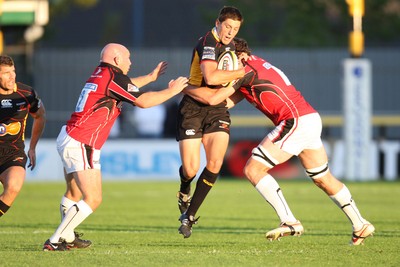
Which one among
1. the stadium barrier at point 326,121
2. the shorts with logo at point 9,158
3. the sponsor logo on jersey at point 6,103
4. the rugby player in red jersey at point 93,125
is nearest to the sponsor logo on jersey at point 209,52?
the rugby player in red jersey at point 93,125

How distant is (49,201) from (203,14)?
84.3ft

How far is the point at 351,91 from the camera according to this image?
2494 centimetres

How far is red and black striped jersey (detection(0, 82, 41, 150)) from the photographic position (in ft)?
38.4

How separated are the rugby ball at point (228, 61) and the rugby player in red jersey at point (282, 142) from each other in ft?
0.36

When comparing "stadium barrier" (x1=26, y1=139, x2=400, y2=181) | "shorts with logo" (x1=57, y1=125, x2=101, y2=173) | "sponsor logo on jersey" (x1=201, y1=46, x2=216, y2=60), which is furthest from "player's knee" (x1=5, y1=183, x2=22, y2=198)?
"stadium barrier" (x1=26, y1=139, x2=400, y2=181)

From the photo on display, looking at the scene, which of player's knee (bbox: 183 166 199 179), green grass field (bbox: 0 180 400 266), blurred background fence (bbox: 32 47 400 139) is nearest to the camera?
green grass field (bbox: 0 180 400 266)

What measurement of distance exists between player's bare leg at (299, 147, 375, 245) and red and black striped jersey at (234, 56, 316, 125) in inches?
17.8

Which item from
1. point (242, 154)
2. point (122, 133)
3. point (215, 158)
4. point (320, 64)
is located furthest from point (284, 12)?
point (215, 158)

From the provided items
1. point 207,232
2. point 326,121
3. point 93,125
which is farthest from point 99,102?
point 326,121

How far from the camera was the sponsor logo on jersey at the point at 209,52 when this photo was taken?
11.4m

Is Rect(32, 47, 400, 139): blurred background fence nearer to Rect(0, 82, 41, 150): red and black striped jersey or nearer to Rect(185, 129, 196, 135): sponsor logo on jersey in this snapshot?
Rect(185, 129, 196, 135): sponsor logo on jersey

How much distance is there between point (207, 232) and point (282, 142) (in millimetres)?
2329

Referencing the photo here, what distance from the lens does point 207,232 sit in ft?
43.2

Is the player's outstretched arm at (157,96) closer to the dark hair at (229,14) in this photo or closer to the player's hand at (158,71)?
the player's hand at (158,71)
